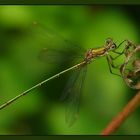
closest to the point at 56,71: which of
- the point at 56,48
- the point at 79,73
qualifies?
the point at 56,48

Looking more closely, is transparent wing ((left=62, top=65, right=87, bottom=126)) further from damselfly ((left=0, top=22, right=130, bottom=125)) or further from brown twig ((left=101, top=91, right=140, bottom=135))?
brown twig ((left=101, top=91, right=140, bottom=135))

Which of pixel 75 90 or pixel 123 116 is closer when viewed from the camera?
pixel 123 116

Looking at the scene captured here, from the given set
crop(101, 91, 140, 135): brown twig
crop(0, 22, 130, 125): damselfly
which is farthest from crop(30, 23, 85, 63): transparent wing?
crop(101, 91, 140, 135): brown twig

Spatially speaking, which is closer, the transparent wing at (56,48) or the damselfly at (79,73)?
the damselfly at (79,73)

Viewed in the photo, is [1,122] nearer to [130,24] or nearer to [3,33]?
[3,33]

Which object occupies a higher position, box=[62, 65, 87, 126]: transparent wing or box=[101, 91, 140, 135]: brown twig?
box=[62, 65, 87, 126]: transparent wing

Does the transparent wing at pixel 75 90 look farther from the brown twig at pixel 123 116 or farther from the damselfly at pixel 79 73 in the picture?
the brown twig at pixel 123 116

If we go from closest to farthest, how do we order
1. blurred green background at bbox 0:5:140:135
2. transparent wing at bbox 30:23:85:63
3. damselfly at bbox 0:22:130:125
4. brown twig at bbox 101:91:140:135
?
brown twig at bbox 101:91:140:135 → damselfly at bbox 0:22:130:125 → transparent wing at bbox 30:23:85:63 → blurred green background at bbox 0:5:140:135

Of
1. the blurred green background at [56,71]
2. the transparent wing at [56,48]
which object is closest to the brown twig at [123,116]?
the transparent wing at [56,48]

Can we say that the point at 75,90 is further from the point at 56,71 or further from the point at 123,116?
the point at 123,116
